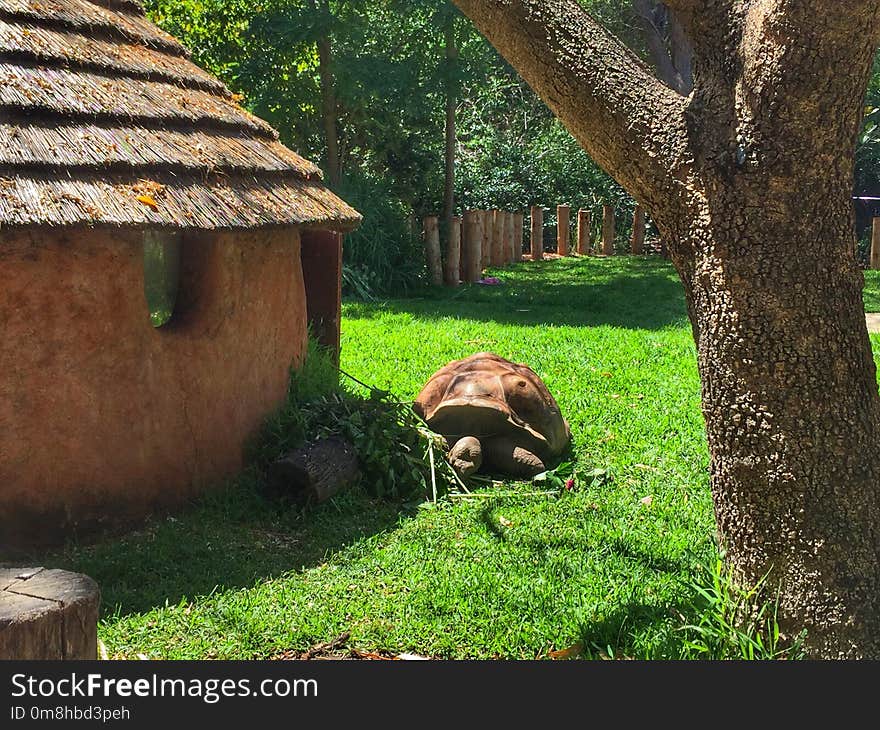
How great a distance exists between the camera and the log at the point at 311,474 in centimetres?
589

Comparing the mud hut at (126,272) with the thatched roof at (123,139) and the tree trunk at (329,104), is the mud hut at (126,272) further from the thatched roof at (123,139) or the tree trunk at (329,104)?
the tree trunk at (329,104)

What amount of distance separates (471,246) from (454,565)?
41.9ft

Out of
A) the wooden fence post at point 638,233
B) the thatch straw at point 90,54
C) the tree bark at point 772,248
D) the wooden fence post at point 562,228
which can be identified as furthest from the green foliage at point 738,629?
the wooden fence post at point 638,233

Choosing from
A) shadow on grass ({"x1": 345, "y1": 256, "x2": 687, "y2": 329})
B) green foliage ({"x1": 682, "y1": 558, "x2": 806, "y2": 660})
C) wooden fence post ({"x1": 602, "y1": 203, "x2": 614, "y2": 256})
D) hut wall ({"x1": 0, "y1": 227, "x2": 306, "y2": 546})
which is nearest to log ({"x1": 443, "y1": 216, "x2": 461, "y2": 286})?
shadow on grass ({"x1": 345, "y1": 256, "x2": 687, "y2": 329})

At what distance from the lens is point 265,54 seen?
53.9 feet

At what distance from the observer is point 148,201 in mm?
5230

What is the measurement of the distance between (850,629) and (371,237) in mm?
13006

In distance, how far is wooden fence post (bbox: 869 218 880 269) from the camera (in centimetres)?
2053

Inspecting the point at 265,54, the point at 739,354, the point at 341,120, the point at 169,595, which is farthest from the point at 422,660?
the point at 341,120

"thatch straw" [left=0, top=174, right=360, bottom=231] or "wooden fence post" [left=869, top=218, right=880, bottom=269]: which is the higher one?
"thatch straw" [left=0, top=174, right=360, bottom=231]

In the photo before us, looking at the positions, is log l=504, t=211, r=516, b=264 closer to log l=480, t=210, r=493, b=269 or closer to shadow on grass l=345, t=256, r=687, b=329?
log l=480, t=210, r=493, b=269

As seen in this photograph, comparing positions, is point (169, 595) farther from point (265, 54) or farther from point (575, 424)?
point (265, 54)

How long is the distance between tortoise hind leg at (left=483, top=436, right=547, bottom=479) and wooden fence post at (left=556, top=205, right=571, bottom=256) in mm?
16506

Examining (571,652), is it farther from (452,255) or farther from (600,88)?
(452,255)
